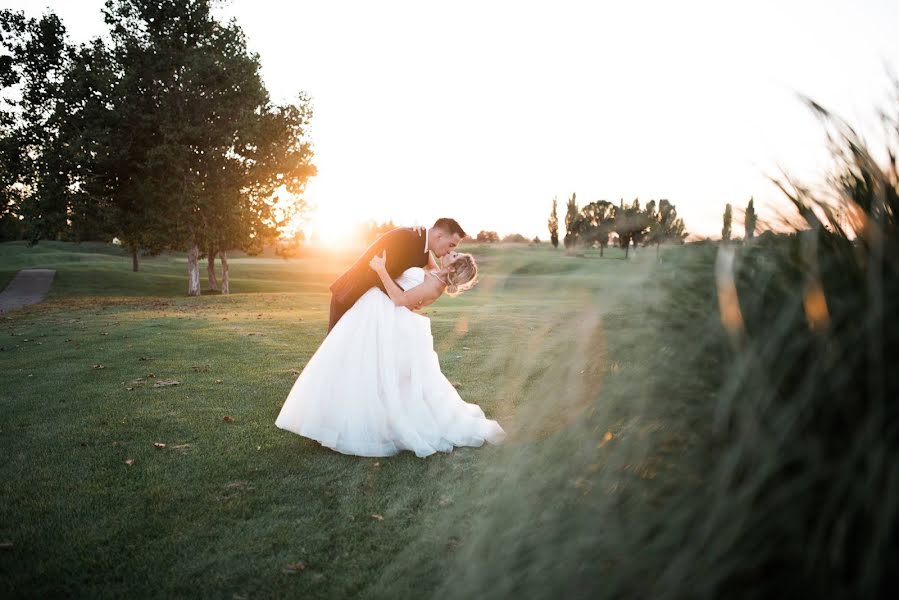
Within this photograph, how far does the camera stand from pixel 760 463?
5.37ft

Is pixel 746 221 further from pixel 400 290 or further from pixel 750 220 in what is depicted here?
pixel 400 290

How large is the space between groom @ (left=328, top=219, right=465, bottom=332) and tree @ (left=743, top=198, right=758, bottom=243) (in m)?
4.71

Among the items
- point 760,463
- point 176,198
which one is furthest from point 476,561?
point 176,198

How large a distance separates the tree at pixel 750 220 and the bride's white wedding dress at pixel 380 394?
14.2 feet

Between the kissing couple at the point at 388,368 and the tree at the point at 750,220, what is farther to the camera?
the kissing couple at the point at 388,368

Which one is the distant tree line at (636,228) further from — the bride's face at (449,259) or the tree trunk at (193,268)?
the tree trunk at (193,268)

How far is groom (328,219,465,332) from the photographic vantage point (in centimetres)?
688

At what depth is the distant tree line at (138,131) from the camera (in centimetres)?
2997

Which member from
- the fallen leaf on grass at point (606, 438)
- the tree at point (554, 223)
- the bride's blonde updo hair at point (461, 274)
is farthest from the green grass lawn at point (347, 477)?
the tree at point (554, 223)

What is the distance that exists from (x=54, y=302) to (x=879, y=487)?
3676cm

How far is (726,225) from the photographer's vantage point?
2.71m

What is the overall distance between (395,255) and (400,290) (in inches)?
18.5

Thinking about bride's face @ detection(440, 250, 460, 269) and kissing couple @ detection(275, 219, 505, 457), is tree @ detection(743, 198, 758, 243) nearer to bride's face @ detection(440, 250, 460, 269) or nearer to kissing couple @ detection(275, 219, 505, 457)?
kissing couple @ detection(275, 219, 505, 457)

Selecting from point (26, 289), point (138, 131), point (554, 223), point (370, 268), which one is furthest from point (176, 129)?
point (554, 223)
